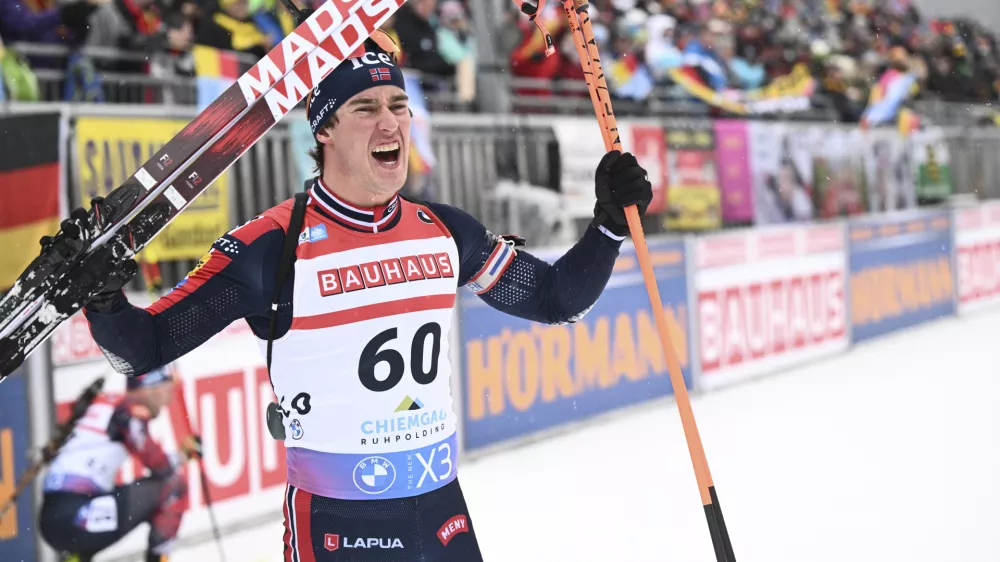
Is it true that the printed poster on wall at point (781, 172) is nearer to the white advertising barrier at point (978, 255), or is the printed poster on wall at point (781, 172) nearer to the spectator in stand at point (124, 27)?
the white advertising barrier at point (978, 255)

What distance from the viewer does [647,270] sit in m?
3.06

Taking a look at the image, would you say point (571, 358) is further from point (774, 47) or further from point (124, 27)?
point (774, 47)

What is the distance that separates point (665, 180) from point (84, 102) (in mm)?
5772

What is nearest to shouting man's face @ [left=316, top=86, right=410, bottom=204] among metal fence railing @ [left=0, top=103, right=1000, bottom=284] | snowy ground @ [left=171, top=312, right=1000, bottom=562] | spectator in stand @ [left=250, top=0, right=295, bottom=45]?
snowy ground @ [left=171, top=312, right=1000, bottom=562]

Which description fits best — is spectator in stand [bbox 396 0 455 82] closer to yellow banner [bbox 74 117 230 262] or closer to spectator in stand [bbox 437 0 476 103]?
spectator in stand [bbox 437 0 476 103]

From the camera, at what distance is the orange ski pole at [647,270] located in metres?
2.94

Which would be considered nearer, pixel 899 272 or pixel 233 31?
pixel 233 31

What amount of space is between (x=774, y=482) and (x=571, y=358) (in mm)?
2206

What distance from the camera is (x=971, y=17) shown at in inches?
866

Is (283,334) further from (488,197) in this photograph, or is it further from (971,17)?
(971,17)

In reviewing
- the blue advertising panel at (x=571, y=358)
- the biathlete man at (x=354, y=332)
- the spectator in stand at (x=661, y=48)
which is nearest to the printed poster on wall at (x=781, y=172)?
the spectator in stand at (x=661, y=48)

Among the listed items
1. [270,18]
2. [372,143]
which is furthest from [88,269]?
[270,18]

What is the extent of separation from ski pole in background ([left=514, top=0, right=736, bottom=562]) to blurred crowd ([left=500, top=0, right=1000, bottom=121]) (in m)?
6.37

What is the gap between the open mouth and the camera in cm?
273
